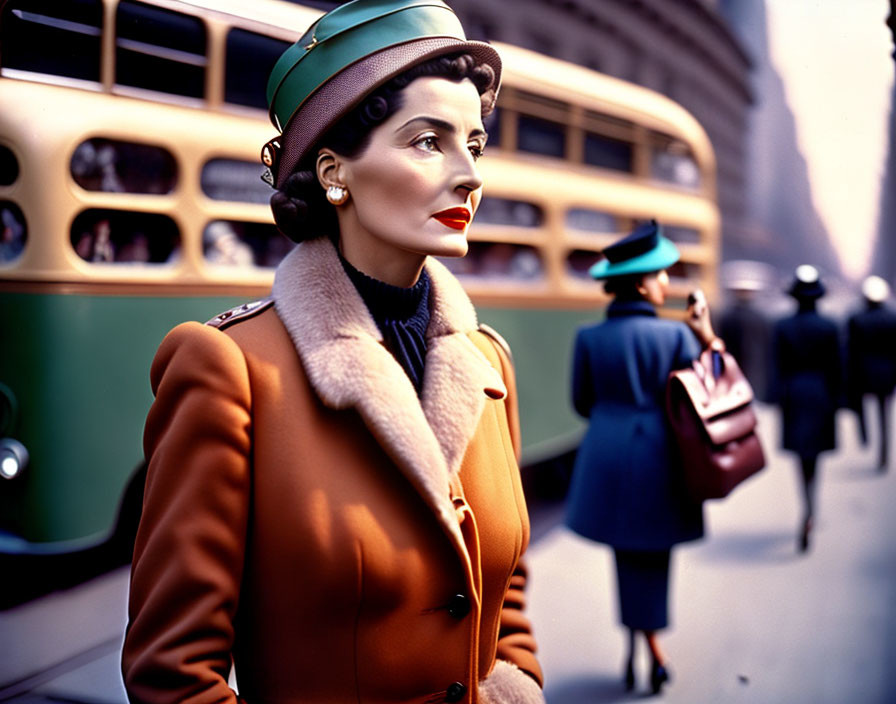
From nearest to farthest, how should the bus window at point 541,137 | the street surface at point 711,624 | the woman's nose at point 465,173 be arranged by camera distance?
the woman's nose at point 465,173, the street surface at point 711,624, the bus window at point 541,137

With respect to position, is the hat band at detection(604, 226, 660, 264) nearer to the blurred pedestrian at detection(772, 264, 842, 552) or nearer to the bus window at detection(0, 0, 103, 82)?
the bus window at detection(0, 0, 103, 82)

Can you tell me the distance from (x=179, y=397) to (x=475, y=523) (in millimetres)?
503

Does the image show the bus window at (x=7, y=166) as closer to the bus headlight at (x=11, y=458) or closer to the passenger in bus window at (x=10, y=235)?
the passenger in bus window at (x=10, y=235)

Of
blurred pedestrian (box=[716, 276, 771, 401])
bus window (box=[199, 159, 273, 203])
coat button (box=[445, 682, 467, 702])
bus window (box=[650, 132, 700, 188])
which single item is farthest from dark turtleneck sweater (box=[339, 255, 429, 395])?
blurred pedestrian (box=[716, 276, 771, 401])

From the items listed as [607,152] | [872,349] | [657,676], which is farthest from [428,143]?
[872,349]

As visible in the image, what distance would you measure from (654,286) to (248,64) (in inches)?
79.4

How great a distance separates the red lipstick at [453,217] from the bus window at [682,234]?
5.07m

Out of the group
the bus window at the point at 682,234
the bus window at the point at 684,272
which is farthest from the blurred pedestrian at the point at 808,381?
the bus window at the point at 682,234

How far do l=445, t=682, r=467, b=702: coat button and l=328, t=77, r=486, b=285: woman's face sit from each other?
2.29 feet

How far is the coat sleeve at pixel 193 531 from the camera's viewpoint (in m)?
1.13

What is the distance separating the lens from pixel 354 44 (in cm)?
131

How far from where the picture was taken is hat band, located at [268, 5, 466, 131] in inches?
51.4

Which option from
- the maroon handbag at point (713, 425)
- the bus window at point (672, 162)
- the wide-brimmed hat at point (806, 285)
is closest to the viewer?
the maroon handbag at point (713, 425)

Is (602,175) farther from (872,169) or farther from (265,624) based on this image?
(265,624)
